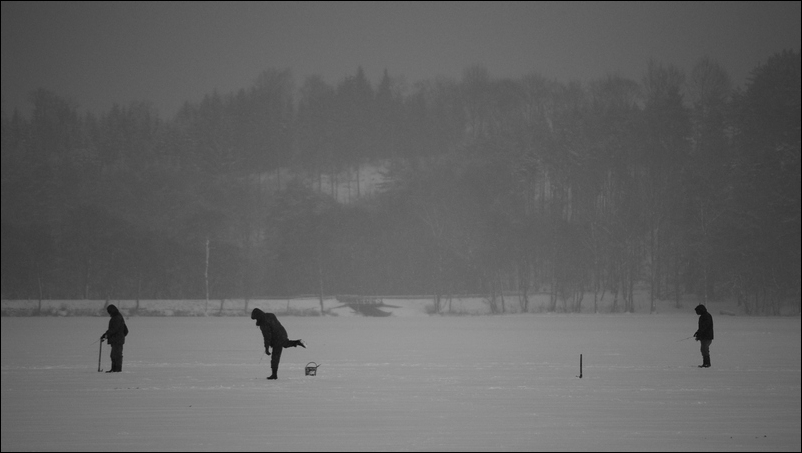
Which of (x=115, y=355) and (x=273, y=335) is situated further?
(x=115, y=355)

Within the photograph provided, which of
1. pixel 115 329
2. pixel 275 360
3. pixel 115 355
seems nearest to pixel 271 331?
pixel 275 360

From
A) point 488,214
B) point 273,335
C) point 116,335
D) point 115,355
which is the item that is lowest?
point 115,355

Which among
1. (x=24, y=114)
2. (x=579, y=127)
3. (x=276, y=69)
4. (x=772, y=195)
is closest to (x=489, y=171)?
(x=579, y=127)

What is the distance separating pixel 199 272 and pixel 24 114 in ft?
206

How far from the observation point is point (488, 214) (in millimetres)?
96000

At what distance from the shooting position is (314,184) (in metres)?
126

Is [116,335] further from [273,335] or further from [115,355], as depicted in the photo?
[273,335]

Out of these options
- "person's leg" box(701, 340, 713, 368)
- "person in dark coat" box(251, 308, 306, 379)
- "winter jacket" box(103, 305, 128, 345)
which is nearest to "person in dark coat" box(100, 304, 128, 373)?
"winter jacket" box(103, 305, 128, 345)

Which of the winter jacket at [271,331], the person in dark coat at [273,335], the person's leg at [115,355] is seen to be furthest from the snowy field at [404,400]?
the winter jacket at [271,331]

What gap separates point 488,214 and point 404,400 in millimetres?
78082

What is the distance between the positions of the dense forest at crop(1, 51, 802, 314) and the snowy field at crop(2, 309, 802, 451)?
171 ft

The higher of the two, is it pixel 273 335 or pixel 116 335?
pixel 273 335

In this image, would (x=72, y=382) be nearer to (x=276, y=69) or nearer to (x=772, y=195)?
(x=772, y=195)

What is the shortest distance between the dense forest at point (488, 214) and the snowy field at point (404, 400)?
171 ft
